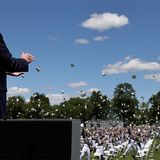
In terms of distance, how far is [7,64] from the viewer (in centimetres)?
261

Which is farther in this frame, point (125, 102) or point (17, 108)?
point (125, 102)

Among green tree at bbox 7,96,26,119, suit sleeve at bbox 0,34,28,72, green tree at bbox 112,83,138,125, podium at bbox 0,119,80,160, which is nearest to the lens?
podium at bbox 0,119,80,160

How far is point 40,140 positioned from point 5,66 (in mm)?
557

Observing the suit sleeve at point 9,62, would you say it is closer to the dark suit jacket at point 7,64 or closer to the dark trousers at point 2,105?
the dark suit jacket at point 7,64

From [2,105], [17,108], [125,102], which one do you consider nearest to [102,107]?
[125,102]

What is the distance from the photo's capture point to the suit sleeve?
256 cm

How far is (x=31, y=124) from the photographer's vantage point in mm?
2252

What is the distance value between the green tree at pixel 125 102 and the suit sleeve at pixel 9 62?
408 feet

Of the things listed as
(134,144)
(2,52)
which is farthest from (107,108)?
(2,52)

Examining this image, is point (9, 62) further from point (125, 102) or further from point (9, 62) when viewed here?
point (125, 102)

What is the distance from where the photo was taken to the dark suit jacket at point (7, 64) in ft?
8.43

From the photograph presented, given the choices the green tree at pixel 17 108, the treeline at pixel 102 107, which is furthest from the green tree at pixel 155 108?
the green tree at pixel 17 108

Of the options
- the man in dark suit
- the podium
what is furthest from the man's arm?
the podium

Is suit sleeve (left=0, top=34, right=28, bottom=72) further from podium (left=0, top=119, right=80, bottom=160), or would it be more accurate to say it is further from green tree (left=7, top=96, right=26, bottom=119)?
green tree (left=7, top=96, right=26, bottom=119)
